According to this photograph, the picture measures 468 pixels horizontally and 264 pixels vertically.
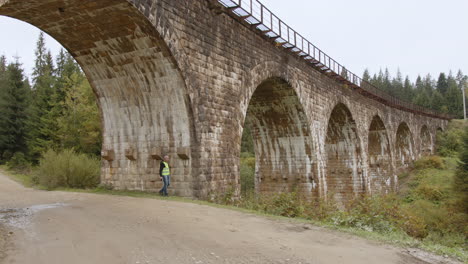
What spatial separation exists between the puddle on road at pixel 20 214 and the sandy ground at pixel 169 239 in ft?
0.07

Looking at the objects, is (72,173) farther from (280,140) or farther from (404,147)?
(404,147)

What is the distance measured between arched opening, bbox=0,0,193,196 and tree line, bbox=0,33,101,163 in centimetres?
1613

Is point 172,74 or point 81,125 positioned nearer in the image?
point 172,74

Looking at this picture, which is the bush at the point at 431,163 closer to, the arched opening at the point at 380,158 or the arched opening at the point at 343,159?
the arched opening at the point at 380,158

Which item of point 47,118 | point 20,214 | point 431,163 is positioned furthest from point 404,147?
point 20,214

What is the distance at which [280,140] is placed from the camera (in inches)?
774

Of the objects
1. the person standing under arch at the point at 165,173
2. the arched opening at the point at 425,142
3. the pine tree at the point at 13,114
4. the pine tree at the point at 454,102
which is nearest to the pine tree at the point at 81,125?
the pine tree at the point at 13,114

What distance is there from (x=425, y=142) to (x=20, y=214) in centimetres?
5062

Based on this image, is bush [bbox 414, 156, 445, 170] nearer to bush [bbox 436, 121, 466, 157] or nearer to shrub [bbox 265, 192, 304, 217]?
bush [bbox 436, 121, 466, 157]

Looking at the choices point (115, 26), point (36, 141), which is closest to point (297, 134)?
point (115, 26)

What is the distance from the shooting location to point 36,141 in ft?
102

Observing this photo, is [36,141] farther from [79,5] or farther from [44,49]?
[44,49]

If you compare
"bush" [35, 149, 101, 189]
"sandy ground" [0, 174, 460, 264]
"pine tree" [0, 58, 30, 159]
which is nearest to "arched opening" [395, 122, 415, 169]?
"bush" [35, 149, 101, 189]

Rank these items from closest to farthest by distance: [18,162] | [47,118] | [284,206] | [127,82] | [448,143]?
[284,206]
[127,82]
[18,162]
[47,118]
[448,143]
